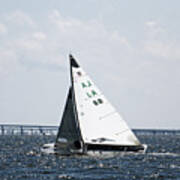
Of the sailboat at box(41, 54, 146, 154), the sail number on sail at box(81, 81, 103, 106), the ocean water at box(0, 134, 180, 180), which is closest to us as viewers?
the ocean water at box(0, 134, 180, 180)

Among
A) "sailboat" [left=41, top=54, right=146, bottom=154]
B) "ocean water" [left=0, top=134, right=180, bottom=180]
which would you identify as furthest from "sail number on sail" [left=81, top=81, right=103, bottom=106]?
"ocean water" [left=0, top=134, right=180, bottom=180]

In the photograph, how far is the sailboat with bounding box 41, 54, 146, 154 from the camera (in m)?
72.4

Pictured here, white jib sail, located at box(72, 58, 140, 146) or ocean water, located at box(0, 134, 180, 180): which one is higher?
white jib sail, located at box(72, 58, 140, 146)

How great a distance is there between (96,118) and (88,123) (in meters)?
1.08

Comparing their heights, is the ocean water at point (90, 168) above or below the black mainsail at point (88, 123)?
below

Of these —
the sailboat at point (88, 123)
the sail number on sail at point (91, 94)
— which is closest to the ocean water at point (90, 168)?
the sailboat at point (88, 123)

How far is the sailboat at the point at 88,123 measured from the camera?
7244 cm

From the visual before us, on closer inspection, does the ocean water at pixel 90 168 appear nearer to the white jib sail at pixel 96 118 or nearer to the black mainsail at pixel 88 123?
the black mainsail at pixel 88 123

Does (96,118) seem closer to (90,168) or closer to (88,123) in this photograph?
(88,123)

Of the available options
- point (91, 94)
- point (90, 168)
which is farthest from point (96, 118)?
point (90, 168)

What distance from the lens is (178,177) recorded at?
53.9 meters

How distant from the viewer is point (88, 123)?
72.5 m

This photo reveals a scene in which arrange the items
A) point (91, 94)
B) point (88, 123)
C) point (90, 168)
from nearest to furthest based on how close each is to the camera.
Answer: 1. point (90, 168)
2. point (88, 123)
3. point (91, 94)

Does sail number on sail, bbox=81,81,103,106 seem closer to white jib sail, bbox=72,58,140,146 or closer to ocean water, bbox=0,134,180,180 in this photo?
white jib sail, bbox=72,58,140,146
